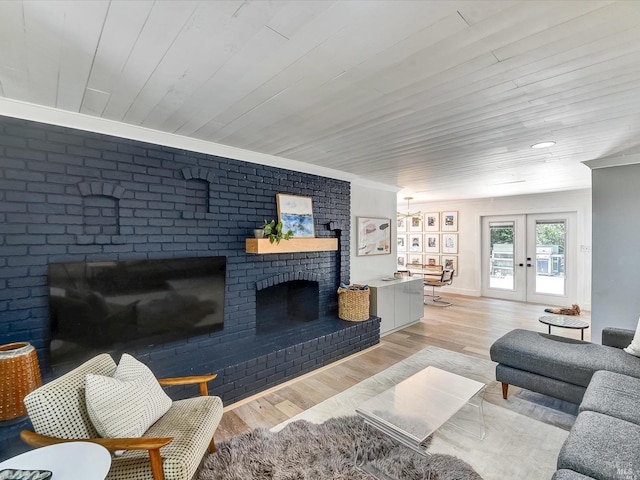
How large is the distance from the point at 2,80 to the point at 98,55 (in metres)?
0.76

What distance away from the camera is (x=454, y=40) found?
4.72ft

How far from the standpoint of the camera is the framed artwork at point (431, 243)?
816 cm

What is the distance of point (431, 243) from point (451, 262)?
2.34 feet

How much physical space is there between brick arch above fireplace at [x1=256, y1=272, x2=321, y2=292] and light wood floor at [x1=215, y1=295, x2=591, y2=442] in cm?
105

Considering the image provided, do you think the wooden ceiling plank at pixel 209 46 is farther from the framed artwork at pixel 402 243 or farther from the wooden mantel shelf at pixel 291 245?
the framed artwork at pixel 402 243

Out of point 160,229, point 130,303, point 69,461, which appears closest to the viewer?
point 69,461

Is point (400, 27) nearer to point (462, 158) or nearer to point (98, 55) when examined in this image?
point (98, 55)

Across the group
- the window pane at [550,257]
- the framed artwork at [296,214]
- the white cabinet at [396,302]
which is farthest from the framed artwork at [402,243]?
the framed artwork at [296,214]

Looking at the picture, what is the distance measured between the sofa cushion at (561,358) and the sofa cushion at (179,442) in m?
2.40

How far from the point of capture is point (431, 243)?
8.27 m

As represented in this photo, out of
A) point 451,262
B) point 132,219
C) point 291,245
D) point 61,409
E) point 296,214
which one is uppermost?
point 296,214

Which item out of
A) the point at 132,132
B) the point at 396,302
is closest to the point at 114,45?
the point at 132,132

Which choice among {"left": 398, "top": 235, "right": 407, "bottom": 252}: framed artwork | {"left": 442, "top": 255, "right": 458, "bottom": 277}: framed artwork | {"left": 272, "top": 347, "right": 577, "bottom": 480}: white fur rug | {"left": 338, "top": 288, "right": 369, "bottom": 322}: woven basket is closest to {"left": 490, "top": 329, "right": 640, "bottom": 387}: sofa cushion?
{"left": 272, "top": 347, "right": 577, "bottom": 480}: white fur rug

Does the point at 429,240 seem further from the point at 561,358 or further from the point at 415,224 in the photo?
the point at 561,358
